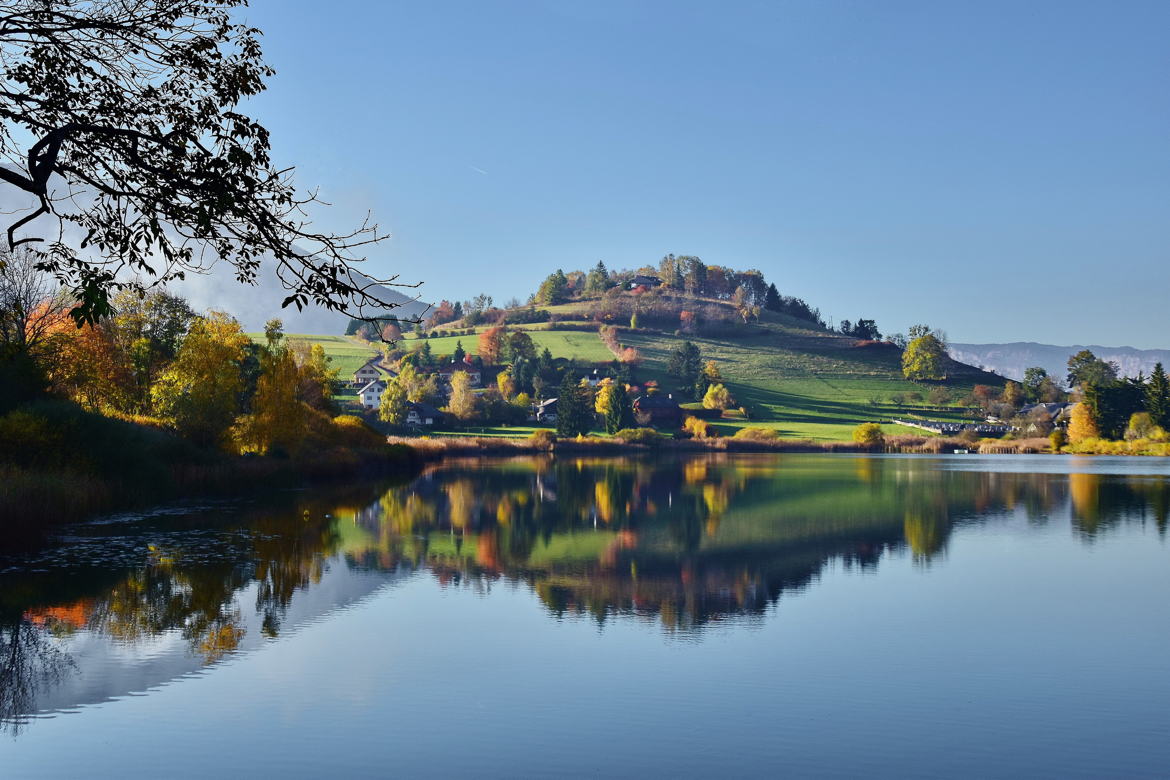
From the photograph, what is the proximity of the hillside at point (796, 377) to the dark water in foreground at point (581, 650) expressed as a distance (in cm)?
10611

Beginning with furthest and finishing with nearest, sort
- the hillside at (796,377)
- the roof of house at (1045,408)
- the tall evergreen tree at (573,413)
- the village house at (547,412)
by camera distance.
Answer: the roof of house at (1045,408) < the hillside at (796,377) < the village house at (547,412) < the tall evergreen tree at (573,413)

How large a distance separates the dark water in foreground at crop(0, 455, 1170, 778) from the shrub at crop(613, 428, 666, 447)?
287 ft

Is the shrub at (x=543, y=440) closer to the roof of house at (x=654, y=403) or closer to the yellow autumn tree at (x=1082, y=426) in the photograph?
the roof of house at (x=654, y=403)

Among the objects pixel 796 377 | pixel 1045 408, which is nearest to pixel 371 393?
pixel 796 377

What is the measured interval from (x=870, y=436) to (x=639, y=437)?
3085cm

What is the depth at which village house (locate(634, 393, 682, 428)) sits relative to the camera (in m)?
144

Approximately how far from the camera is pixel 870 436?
127m

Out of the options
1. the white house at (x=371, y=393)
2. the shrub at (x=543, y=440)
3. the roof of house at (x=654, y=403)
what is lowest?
the shrub at (x=543, y=440)

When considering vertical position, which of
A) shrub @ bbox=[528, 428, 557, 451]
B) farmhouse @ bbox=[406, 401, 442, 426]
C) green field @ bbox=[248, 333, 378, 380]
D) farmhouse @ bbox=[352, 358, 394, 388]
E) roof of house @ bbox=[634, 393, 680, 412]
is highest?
green field @ bbox=[248, 333, 378, 380]

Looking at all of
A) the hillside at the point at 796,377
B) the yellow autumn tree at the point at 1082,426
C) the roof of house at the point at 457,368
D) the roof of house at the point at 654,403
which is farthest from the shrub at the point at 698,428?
the yellow autumn tree at the point at 1082,426

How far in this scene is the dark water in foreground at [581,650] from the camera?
12.8 meters

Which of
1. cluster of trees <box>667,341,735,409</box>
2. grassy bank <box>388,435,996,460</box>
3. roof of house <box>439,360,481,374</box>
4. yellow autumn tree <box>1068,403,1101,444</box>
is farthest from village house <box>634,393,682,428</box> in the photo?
yellow autumn tree <box>1068,403,1101,444</box>

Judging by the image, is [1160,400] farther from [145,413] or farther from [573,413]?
[145,413]

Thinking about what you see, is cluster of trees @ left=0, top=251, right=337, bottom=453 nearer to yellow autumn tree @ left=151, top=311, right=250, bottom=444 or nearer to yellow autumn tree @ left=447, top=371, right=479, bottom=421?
yellow autumn tree @ left=151, top=311, right=250, bottom=444
